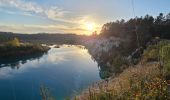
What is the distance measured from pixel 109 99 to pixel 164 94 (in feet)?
3.97

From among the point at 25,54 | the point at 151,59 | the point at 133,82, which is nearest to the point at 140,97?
the point at 133,82

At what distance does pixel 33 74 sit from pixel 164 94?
3829 cm

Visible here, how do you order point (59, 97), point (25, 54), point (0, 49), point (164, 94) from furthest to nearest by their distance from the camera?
point (25, 54), point (0, 49), point (59, 97), point (164, 94)

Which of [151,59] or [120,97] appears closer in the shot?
[120,97]

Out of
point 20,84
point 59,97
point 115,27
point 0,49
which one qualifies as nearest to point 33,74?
point 20,84

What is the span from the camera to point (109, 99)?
688cm

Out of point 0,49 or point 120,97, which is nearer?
point 120,97

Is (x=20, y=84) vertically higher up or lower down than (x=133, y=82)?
lower down

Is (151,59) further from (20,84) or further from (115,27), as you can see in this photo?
(115,27)

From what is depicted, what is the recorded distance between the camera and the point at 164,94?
6.73 meters

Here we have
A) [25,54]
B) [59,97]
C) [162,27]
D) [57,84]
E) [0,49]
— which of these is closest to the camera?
[59,97]

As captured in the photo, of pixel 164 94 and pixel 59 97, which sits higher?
pixel 164 94

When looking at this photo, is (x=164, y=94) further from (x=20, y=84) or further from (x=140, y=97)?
(x=20, y=84)

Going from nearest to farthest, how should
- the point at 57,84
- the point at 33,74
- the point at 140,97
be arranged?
the point at 140,97
the point at 57,84
the point at 33,74
